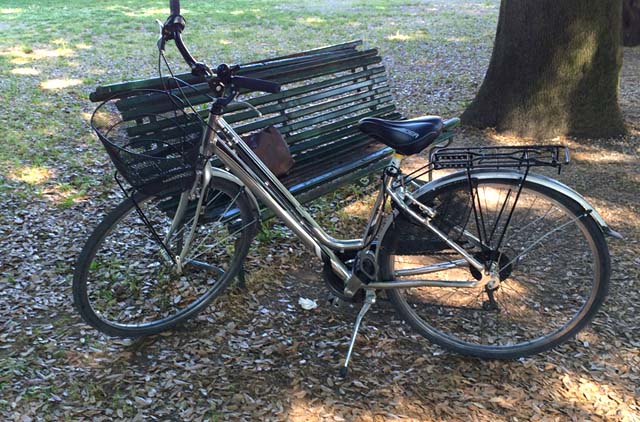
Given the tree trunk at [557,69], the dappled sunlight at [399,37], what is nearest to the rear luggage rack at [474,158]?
the tree trunk at [557,69]

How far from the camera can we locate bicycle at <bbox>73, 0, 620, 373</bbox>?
8.57 feet

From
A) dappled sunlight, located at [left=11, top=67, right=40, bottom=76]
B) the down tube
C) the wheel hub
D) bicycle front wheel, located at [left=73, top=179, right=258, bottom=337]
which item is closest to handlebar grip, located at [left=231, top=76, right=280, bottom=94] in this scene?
the down tube

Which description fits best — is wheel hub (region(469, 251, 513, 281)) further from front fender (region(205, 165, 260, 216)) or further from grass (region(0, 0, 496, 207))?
grass (region(0, 0, 496, 207))

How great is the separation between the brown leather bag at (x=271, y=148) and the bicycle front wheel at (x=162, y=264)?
0.49 meters

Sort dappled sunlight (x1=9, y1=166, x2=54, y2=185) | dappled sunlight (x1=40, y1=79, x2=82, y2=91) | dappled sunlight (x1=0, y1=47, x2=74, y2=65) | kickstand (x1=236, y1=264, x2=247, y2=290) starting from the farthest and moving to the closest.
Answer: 1. dappled sunlight (x1=0, y1=47, x2=74, y2=65)
2. dappled sunlight (x1=40, y1=79, x2=82, y2=91)
3. dappled sunlight (x1=9, y1=166, x2=54, y2=185)
4. kickstand (x1=236, y1=264, x2=247, y2=290)

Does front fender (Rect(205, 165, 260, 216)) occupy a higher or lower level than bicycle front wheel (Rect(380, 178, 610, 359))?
higher

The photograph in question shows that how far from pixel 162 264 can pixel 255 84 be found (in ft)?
4.43

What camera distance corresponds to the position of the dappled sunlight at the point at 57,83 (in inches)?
317

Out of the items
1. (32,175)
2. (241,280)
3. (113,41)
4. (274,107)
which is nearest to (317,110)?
(274,107)

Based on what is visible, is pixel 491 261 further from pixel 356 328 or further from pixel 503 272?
pixel 356 328

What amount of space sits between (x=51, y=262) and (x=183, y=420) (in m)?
1.78

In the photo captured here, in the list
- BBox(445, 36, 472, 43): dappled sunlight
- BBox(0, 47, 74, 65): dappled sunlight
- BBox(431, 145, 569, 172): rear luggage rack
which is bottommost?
BBox(431, 145, 569, 172): rear luggage rack

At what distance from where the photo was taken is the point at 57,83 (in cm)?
828

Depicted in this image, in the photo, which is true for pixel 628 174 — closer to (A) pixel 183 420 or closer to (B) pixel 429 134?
(B) pixel 429 134
